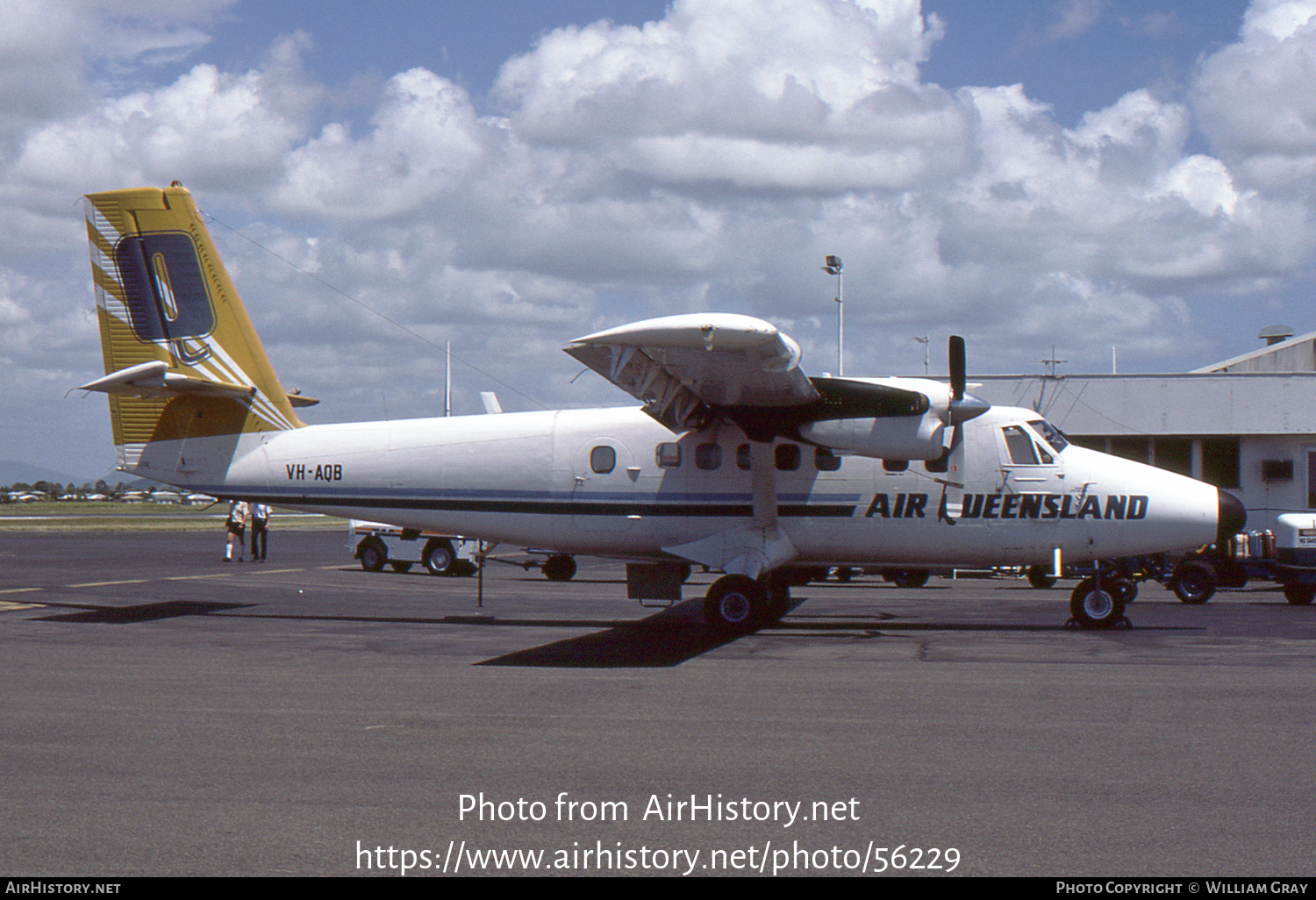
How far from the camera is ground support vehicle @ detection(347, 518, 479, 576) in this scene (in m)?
27.3

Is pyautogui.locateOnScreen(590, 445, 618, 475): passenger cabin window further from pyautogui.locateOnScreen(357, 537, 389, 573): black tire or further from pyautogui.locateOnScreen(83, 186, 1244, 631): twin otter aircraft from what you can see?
pyautogui.locateOnScreen(357, 537, 389, 573): black tire

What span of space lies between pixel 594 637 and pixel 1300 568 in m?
13.7

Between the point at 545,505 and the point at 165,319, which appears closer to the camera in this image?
the point at 545,505

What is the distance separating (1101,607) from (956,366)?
399cm

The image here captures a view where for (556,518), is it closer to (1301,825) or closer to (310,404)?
(310,404)

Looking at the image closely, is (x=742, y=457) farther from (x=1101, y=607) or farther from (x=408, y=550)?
(x=408, y=550)

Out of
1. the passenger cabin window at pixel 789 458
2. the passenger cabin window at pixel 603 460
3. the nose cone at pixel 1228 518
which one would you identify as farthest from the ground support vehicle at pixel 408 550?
the nose cone at pixel 1228 518

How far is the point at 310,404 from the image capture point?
60.7ft

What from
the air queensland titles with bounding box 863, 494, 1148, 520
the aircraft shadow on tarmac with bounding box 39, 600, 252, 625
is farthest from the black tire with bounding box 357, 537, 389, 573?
the air queensland titles with bounding box 863, 494, 1148, 520

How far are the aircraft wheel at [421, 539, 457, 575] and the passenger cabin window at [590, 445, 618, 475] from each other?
38.8ft

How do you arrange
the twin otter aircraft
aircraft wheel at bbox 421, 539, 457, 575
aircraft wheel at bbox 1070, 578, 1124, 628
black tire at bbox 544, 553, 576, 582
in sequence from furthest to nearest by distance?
aircraft wheel at bbox 421, 539, 457, 575 → black tire at bbox 544, 553, 576, 582 → aircraft wheel at bbox 1070, 578, 1124, 628 → the twin otter aircraft

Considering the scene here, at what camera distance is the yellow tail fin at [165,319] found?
17281mm

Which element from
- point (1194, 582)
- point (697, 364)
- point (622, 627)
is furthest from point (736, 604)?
point (1194, 582)

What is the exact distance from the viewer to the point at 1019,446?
620 inches
